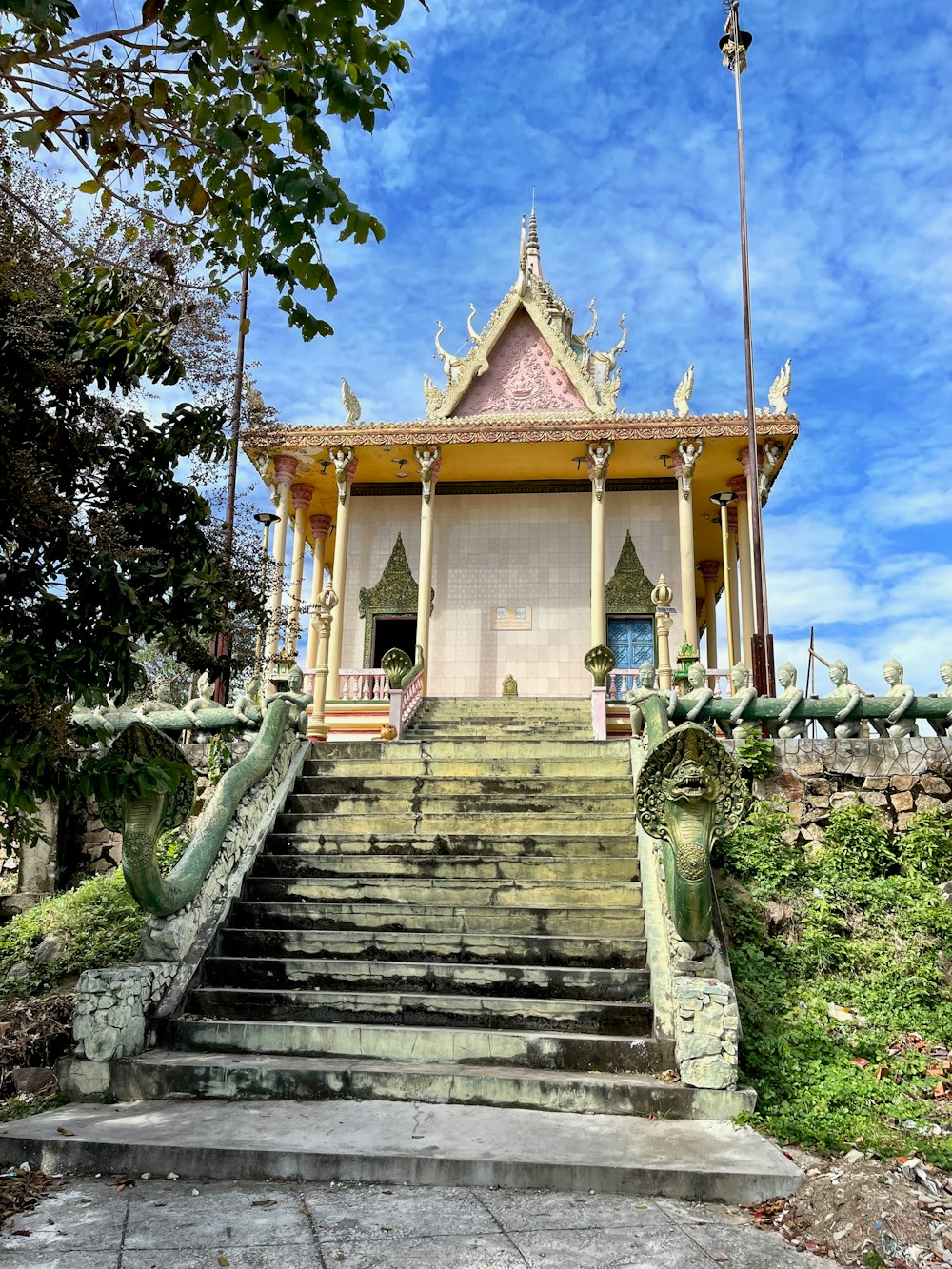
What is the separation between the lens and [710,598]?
57.2 ft

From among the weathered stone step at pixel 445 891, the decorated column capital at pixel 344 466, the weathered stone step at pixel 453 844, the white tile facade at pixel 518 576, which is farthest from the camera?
the white tile facade at pixel 518 576

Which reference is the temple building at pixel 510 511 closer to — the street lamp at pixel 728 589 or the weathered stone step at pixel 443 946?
the street lamp at pixel 728 589

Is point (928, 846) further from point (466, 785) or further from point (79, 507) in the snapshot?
point (79, 507)

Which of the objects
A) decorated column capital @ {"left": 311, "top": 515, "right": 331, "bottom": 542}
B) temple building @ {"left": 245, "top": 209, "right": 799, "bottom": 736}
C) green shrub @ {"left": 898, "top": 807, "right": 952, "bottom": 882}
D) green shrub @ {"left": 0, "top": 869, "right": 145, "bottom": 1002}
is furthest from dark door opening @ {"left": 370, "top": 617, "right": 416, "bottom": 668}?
green shrub @ {"left": 898, "top": 807, "right": 952, "bottom": 882}

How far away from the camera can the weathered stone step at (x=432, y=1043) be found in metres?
4.38

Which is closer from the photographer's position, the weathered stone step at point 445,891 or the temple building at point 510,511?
the weathered stone step at point 445,891

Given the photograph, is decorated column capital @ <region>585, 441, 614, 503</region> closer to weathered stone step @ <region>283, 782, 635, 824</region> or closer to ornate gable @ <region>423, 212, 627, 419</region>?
ornate gable @ <region>423, 212, 627, 419</region>

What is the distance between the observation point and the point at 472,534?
1489 cm

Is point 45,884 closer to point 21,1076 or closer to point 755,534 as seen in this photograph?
Result: point 21,1076

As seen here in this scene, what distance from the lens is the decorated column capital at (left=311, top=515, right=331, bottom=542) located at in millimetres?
16234

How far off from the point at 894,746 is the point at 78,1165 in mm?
5999

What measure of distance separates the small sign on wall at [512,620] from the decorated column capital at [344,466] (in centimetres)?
292

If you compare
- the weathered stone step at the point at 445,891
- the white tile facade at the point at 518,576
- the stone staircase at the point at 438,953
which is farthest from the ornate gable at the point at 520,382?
the weathered stone step at the point at 445,891

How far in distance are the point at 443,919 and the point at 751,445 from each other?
28.0 ft
